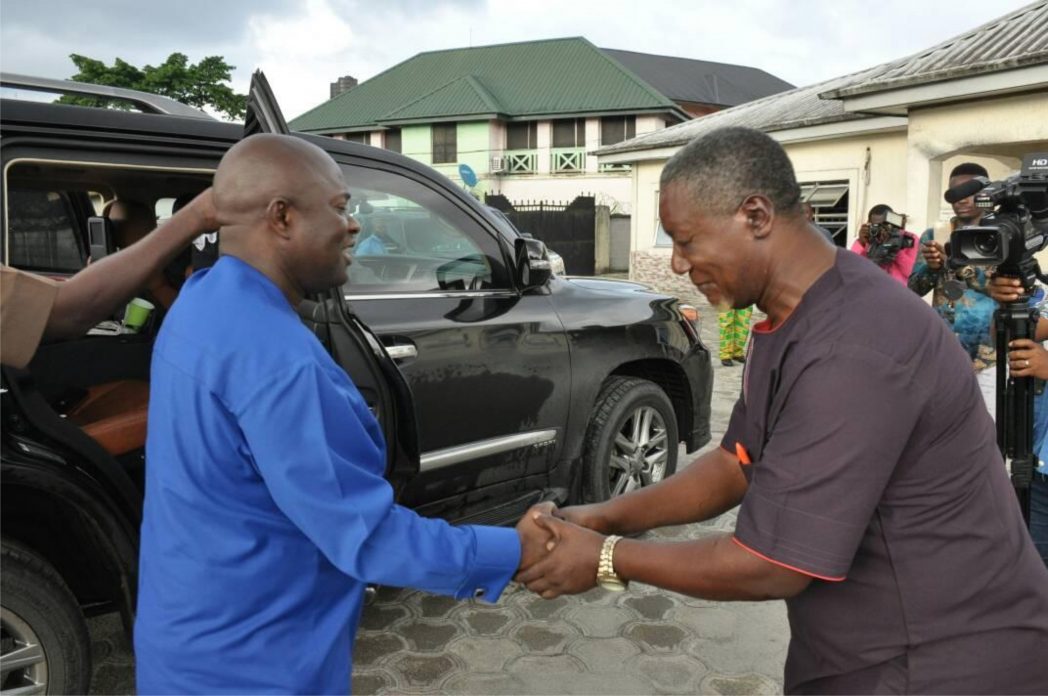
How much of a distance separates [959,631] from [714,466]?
2.18 feet

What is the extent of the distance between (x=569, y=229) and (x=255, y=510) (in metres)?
23.3

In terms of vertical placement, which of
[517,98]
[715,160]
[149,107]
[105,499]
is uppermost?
[517,98]

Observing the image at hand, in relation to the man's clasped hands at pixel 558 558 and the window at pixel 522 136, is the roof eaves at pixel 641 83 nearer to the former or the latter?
the window at pixel 522 136

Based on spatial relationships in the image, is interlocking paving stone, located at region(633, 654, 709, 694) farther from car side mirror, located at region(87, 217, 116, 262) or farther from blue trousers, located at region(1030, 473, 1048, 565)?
car side mirror, located at region(87, 217, 116, 262)

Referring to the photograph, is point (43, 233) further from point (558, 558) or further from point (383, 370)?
point (558, 558)

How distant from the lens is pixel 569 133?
122ft

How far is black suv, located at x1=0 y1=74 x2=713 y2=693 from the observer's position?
2.58 meters

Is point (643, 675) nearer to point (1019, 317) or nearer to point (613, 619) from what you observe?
point (613, 619)

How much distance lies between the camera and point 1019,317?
300 centimetres

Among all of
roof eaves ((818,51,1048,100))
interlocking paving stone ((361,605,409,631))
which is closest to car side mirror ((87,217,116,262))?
interlocking paving stone ((361,605,409,631))

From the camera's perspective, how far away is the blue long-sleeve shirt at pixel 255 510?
1.43m

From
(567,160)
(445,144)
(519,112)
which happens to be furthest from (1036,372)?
(445,144)

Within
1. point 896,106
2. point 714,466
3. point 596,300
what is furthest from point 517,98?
point 714,466

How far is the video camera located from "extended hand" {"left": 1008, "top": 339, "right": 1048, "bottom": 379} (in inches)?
8.0
